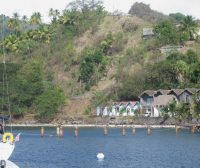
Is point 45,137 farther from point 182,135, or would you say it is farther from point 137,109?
point 137,109

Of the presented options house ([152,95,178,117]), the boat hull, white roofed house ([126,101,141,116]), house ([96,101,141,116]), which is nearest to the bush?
house ([96,101,141,116])

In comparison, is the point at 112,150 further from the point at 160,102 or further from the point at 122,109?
the point at 122,109

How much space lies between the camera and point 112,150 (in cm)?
10175

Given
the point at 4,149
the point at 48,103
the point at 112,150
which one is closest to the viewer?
the point at 4,149

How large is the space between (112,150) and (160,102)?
7226 centimetres

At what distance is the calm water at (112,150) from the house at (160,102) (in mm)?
29824

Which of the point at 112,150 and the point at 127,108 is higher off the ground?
the point at 127,108

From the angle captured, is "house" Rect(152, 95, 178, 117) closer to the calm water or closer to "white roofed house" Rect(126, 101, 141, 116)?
"white roofed house" Rect(126, 101, 141, 116)

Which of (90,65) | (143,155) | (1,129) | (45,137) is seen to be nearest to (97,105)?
(90,65)

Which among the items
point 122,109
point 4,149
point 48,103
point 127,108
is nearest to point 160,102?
point 127,108

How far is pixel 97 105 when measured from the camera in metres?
185

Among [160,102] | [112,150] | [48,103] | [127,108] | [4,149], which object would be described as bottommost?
[112,150]

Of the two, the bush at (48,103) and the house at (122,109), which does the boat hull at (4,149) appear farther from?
the house at (122,109)

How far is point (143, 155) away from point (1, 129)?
1051 inches
